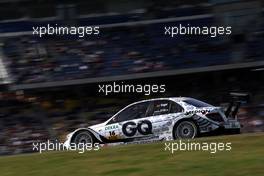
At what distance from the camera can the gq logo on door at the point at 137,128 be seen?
47.1ft

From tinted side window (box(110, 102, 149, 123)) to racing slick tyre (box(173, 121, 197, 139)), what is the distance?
0.97 metres

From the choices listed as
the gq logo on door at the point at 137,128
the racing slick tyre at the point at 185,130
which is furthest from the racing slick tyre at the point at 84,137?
the racing slick tyre at the point at 185,130

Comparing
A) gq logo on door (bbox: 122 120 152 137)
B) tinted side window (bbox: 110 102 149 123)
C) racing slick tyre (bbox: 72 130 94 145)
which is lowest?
racing slick tyre (bbox: 72 130 94 145)

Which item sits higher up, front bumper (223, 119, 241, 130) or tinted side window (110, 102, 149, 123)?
tinted side window (110, 102, 149, 123)

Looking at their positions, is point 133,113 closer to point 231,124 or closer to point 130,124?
point 130,124

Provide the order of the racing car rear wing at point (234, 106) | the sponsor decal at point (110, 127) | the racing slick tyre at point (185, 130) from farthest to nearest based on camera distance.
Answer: the sponsor decal at point (110, 127)
the racing car rear wing at point (234, 106)
the racing slick tyre at point (185, 130)

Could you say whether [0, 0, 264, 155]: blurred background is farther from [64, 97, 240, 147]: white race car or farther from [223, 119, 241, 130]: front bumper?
[223, 119, 241, 130]: front bumper

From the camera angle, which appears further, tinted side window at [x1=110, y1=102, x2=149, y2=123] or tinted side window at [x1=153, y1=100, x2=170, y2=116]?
tinted side window at [x1=110, y1=102, x2=149, y2=123]

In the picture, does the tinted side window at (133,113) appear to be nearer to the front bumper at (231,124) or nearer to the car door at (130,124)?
the car door at (130,124)

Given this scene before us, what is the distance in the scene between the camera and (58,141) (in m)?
16.6

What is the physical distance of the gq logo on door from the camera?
14.4 m

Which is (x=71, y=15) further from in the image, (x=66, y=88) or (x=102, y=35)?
(x=66, y=88)

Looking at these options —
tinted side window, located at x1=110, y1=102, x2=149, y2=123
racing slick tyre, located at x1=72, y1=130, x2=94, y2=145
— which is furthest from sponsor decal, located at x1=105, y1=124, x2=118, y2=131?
racing slick tyre, located at x1=72, y1=130, x2=94, y2=145

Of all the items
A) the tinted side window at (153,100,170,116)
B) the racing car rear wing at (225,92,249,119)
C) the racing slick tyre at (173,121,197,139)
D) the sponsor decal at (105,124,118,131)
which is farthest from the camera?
the sponsor decal at (105,124,118,131)
